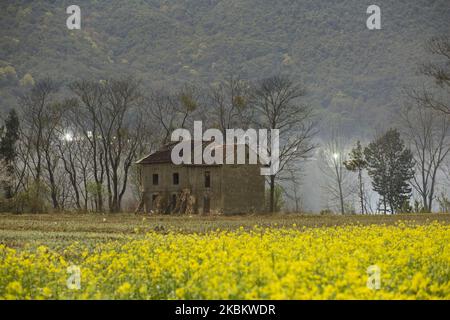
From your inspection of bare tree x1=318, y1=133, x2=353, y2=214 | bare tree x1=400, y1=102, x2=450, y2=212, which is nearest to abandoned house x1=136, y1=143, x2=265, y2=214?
bare tree x1=318, y1=133, x2=353, y2=214

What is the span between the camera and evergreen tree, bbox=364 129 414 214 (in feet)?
257

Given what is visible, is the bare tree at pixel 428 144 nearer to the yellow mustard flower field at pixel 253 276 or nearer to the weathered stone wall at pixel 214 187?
Result: the weathered stone wall at pixel 214 187

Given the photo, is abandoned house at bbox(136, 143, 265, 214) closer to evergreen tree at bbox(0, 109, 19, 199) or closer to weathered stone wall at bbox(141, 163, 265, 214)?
weathered stone wall at bbox(141, 163, 265, 214)

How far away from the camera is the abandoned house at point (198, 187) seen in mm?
65375

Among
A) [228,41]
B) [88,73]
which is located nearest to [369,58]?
[228,41]

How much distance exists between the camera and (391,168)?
79938 mm

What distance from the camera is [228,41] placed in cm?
19462

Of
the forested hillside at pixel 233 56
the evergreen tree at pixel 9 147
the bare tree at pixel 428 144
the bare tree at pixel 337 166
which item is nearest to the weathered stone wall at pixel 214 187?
the evergreen tree at pixel 9 147

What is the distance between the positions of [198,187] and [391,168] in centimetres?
2398

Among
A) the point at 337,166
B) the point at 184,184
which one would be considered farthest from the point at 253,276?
the point at 337,166

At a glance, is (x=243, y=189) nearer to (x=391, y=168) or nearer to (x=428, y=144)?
(x=391, y=168)

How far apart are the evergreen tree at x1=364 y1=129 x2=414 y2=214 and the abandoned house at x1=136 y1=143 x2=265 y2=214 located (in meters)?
16.7
